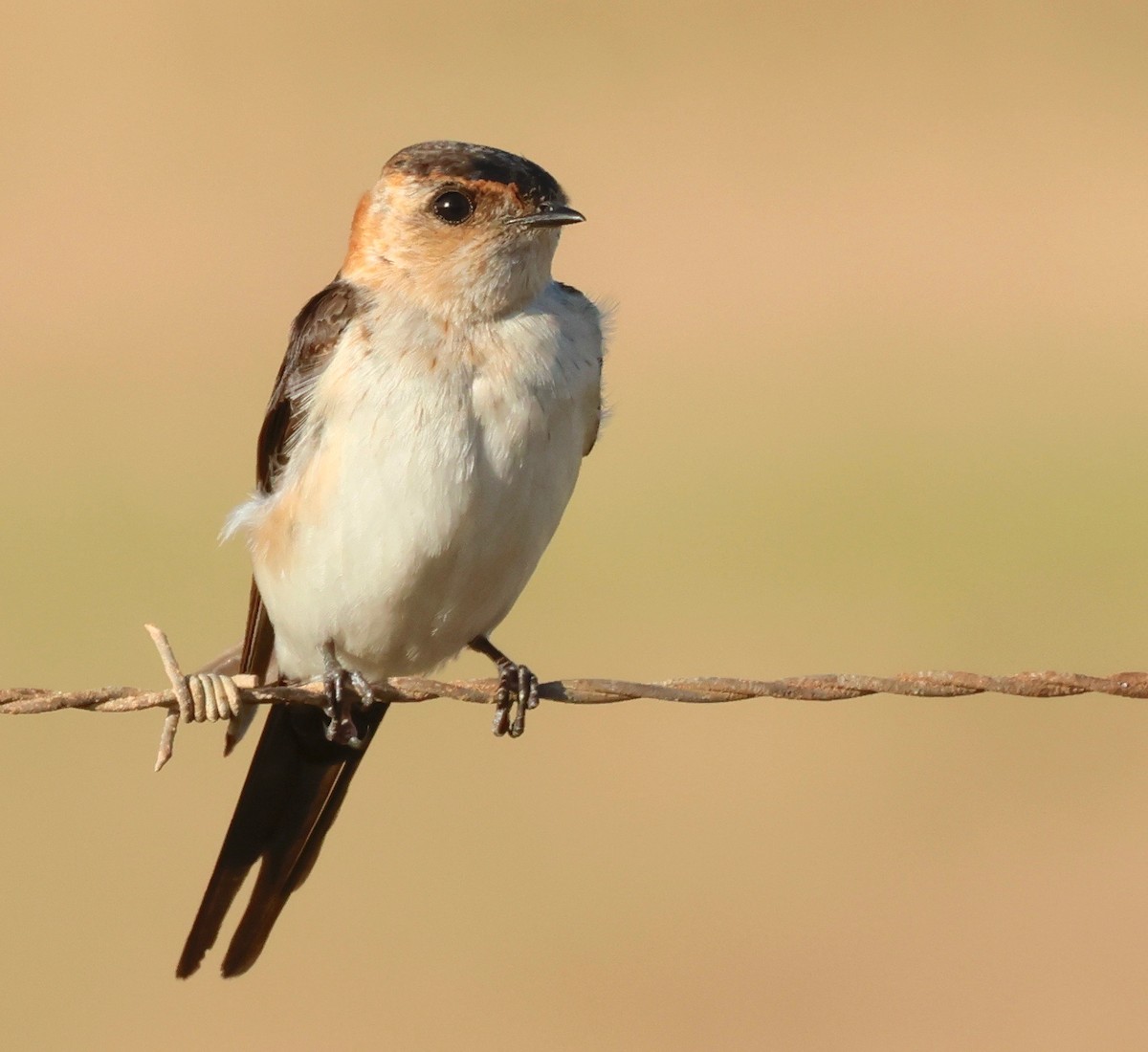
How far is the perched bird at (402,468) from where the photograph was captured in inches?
205

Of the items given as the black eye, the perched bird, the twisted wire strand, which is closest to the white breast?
the perched bird

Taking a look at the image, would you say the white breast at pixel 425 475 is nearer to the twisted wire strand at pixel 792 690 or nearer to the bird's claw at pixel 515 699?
the bird's claw at pixel 515 699

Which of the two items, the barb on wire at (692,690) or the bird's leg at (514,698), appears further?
the bird's leg at (514,698)

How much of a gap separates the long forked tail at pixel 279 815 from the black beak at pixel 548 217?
1410mm

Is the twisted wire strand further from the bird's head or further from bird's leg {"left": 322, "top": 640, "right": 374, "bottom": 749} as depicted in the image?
the bird's head

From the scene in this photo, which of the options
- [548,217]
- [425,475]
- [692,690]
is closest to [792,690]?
[692,690]

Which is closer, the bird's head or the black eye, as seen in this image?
the bird's head

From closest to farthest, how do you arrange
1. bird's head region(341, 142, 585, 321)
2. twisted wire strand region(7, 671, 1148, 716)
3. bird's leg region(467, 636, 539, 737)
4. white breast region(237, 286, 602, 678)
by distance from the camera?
twisted wire strand region(7, 671, 1148, 716), white breast region(237, 286, 602, 678), bird's leg region(467, 636, 539, 737), bird's head region(341, 142, 585, 321)

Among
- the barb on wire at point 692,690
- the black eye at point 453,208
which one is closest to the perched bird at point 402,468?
the black eye at point 453,208

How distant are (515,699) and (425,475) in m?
0.70

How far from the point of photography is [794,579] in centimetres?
1175

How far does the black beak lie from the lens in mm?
5574

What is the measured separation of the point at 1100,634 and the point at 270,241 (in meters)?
7.37

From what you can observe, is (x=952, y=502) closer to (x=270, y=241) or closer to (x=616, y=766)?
(x=616, y=766)
